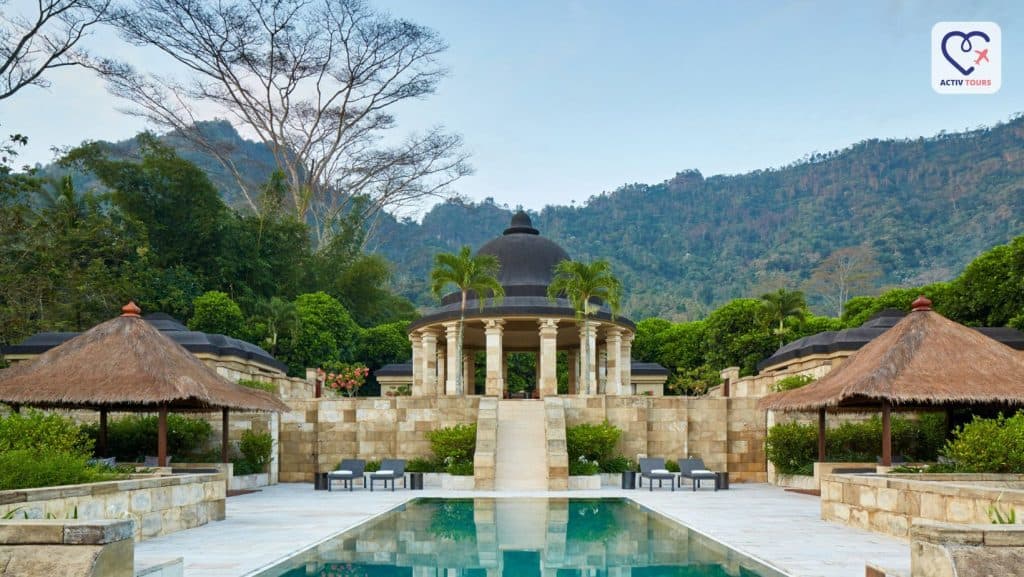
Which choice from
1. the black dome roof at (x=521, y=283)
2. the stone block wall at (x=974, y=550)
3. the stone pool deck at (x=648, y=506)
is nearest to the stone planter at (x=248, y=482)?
the stone pool deck at (x=648, y=506)

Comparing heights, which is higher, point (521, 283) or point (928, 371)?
point (521, 283)

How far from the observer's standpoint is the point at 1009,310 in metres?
35.1

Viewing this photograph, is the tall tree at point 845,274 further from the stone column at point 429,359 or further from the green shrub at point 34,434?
the green shrub at point 34,434

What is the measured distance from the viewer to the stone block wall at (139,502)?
10.4 metres

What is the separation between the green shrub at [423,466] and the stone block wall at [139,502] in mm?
10113

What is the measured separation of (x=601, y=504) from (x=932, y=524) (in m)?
12.6

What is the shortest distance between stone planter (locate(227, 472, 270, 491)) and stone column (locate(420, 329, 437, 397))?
8.84 m


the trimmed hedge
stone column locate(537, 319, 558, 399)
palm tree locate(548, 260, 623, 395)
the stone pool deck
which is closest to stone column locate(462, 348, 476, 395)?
stone column locate(537, 319, 558, 399)

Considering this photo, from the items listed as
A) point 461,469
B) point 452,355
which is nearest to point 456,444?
point 461,469

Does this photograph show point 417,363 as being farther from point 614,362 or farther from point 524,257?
point 614,362

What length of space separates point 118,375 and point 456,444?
9.13 m

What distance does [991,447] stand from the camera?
14797 millimetres

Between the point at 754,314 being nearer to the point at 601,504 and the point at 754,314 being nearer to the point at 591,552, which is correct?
the point at 601,504

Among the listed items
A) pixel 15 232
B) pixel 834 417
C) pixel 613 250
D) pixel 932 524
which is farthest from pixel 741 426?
pixel 613 250
